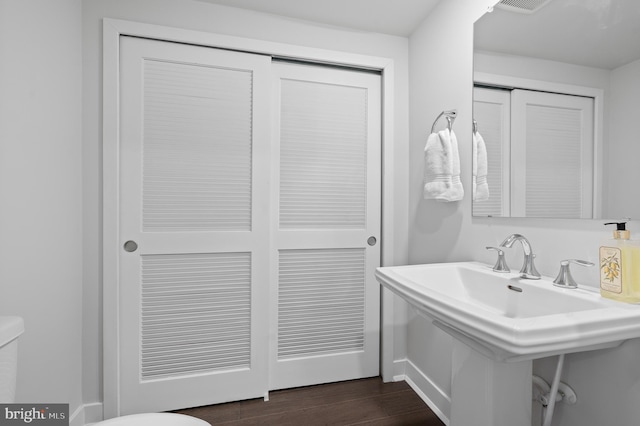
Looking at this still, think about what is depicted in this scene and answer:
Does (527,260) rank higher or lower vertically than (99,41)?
lower

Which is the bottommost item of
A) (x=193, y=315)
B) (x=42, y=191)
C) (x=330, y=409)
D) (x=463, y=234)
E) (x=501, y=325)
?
(x=330, y=409)

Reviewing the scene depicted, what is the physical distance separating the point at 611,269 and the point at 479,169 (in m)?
0.68

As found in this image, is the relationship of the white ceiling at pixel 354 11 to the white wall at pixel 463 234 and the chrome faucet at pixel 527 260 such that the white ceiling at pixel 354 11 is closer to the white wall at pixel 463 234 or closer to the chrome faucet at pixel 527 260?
the white wall at pixel 463 234

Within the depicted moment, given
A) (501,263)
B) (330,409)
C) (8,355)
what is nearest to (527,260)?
(501,263)

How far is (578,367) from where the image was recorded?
0.96 metres

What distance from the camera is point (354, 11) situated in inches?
64.6

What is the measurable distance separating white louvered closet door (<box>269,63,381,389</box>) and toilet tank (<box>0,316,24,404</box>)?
1087 mm

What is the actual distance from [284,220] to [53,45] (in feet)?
4.37

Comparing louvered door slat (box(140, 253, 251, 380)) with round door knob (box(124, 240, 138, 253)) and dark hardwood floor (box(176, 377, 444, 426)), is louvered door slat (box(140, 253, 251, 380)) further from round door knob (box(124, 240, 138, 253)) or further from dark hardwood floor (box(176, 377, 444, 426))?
dark hardwood floor (box(176, 377, 444, 426))

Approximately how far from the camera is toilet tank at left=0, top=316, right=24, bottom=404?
77cm

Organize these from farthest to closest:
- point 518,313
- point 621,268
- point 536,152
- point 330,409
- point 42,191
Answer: point 330,409 → point 42,191 → point 536,152 → point 518,313 → point 621,268

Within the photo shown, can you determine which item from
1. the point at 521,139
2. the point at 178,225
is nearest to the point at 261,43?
the point at 178,225

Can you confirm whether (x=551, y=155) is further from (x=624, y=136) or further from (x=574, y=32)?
(x=574, y=32)

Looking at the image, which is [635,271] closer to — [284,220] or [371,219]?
[371,219]
